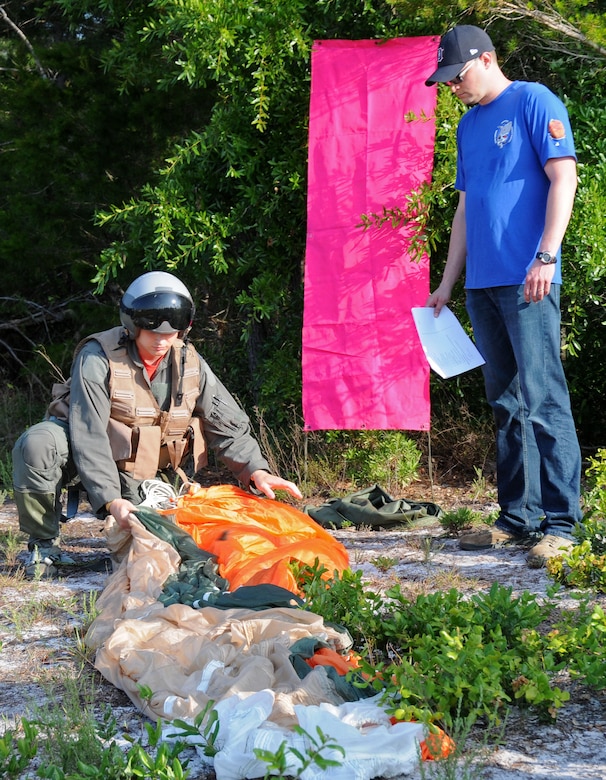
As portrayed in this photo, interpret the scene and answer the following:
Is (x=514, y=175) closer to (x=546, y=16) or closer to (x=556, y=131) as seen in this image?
(x=556, y=131)

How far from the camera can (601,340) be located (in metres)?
6.74

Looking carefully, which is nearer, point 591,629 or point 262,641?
point 591,629

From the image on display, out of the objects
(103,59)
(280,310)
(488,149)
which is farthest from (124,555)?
(103,59)

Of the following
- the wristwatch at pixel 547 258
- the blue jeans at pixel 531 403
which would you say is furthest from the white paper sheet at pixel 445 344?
the wristwatch at pixel 547 258

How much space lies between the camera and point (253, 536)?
4242 mm

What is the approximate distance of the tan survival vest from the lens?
4598 mm

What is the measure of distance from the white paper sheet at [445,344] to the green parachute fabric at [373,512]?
116cm

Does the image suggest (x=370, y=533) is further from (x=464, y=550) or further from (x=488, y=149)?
(x=488, y=149)

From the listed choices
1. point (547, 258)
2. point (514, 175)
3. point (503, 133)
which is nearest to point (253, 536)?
point (547, 258)

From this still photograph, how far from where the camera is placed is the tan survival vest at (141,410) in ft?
15.1

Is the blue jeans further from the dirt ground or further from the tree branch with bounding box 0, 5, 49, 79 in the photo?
the tree branch with bounding box 0, 5, 49, 79

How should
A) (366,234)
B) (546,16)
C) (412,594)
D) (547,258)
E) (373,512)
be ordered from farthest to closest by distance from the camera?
(366,234)
(373,512)
(546,16)
(547,258)
(412,594)

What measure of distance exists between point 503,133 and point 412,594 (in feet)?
7.00

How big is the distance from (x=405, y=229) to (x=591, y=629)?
12.0ft
